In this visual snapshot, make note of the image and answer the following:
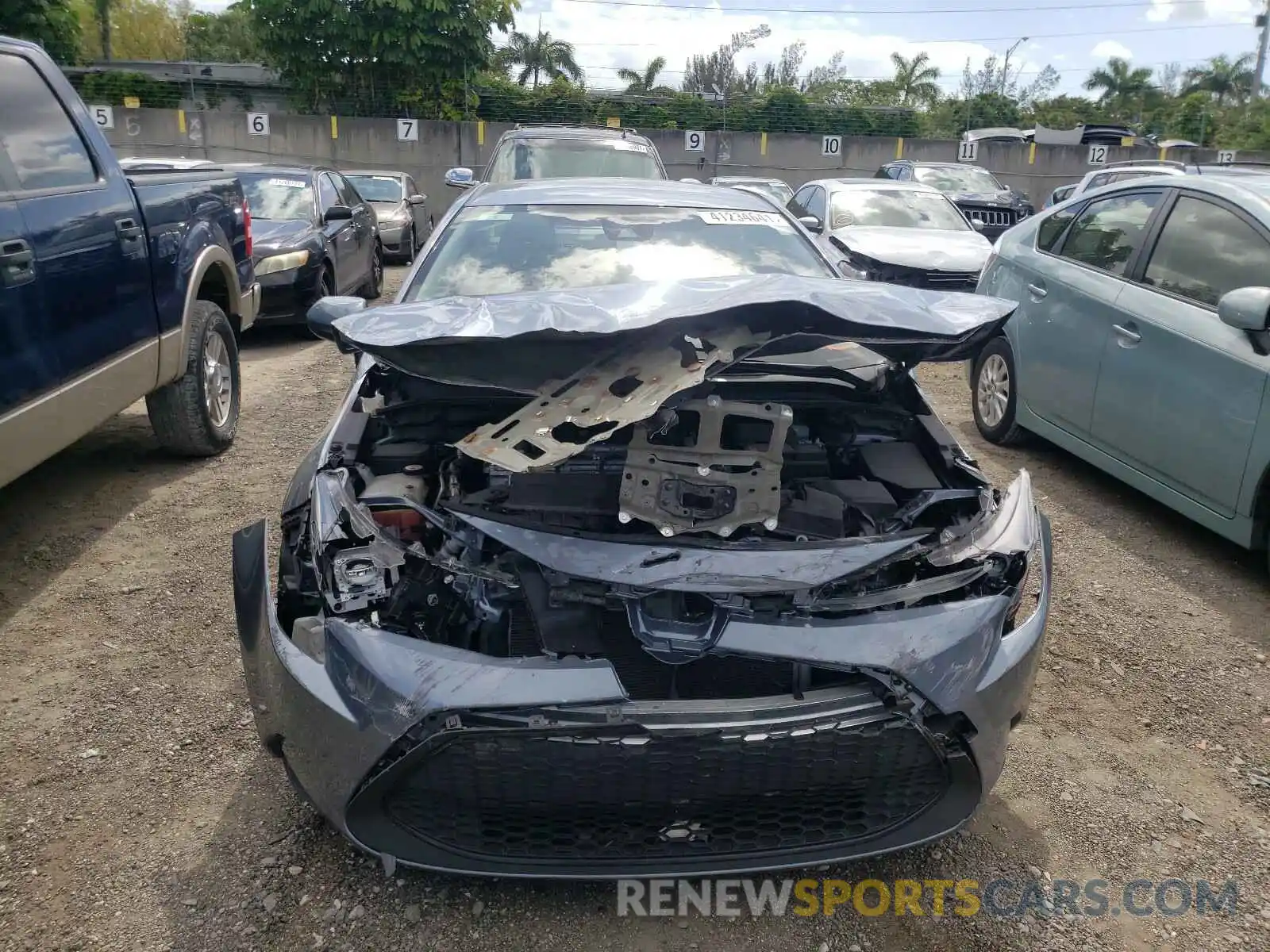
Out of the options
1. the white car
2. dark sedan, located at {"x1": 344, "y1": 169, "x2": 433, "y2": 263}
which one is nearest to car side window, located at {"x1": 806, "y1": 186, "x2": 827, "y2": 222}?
the white car

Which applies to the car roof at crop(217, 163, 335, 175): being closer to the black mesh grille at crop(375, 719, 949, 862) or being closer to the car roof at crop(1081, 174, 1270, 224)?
the car roof at crop(1081, 174, 1270, 224)

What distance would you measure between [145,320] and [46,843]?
2.88 metres

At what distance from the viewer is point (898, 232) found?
382 inches

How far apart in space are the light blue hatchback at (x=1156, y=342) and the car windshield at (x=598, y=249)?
181 centimetres

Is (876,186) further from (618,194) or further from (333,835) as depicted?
(333,835)

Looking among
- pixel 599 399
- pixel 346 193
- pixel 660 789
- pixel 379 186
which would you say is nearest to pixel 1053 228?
pixel 599 399

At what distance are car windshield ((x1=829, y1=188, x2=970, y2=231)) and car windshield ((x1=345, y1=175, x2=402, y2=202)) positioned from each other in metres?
7.22

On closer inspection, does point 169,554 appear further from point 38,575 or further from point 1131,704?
point 1131,704

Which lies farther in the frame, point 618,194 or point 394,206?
point 394,206

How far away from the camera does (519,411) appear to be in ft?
8.57

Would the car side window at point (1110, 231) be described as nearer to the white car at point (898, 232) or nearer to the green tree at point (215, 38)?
the white car at point (898, 232)

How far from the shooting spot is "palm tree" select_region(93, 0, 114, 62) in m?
42.5

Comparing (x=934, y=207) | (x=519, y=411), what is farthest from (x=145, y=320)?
(x=934, y=207)

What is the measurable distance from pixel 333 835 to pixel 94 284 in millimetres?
2856
